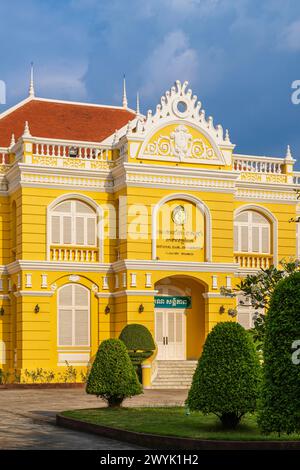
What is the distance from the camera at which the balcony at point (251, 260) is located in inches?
1416

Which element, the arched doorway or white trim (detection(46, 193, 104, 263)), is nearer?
white trim (detection(46, 193, 104, 263))

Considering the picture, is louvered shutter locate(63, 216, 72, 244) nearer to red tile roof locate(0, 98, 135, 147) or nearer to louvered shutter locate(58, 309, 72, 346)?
louvered shutter locate(58, 309, 72, 346)

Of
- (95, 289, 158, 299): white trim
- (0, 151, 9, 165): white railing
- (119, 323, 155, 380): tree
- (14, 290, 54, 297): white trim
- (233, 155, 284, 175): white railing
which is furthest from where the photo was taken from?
(233, 155, 284, 175): white railing

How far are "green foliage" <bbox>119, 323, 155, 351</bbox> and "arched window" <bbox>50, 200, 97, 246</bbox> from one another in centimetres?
410

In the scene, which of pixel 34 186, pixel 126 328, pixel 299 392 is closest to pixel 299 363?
pixel 299 392

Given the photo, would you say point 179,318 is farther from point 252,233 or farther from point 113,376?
point 113,376

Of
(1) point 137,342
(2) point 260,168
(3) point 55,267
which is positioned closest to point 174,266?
(1) point 137,342

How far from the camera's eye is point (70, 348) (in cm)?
3331

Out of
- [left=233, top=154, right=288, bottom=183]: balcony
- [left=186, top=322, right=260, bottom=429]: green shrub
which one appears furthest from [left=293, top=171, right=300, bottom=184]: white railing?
[left=186, top=322, right=260, bottom=429]: green shrub

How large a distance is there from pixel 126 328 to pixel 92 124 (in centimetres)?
1154

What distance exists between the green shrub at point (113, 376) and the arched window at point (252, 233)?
16538 mm

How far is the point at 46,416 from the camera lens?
2020cm

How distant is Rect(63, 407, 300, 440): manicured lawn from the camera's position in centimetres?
1488

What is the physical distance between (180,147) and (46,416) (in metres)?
16.2
